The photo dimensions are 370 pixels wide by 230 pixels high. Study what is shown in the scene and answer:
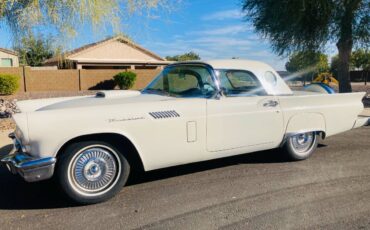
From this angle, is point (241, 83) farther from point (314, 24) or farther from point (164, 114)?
point (314, 24)

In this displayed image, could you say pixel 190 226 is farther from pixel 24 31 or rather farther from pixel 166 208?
pixel 24 31

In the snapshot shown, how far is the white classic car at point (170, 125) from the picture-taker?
12.2 ft

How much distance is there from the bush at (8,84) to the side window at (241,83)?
855 inches

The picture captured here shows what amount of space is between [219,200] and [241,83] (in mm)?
2023

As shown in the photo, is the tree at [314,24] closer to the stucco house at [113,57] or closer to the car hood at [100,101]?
the car hood at [100,101]

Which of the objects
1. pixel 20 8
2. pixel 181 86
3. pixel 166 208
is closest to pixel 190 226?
pixel 166 208

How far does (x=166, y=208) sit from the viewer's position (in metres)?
3.86

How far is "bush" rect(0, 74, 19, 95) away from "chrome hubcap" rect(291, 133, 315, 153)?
22168 mm

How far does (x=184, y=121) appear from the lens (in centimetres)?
436

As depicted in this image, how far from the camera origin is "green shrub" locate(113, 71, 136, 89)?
28297mm

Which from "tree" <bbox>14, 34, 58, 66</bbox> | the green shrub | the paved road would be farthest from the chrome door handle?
the green shrub

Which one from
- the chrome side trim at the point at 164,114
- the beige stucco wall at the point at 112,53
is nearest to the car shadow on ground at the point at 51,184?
the chrome side trim at the point at 164,114

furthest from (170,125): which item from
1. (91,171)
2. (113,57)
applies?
(113,57)

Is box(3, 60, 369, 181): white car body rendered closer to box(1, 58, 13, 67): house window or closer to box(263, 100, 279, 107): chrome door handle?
box(263, 100, 279, 107): chrome door handle
